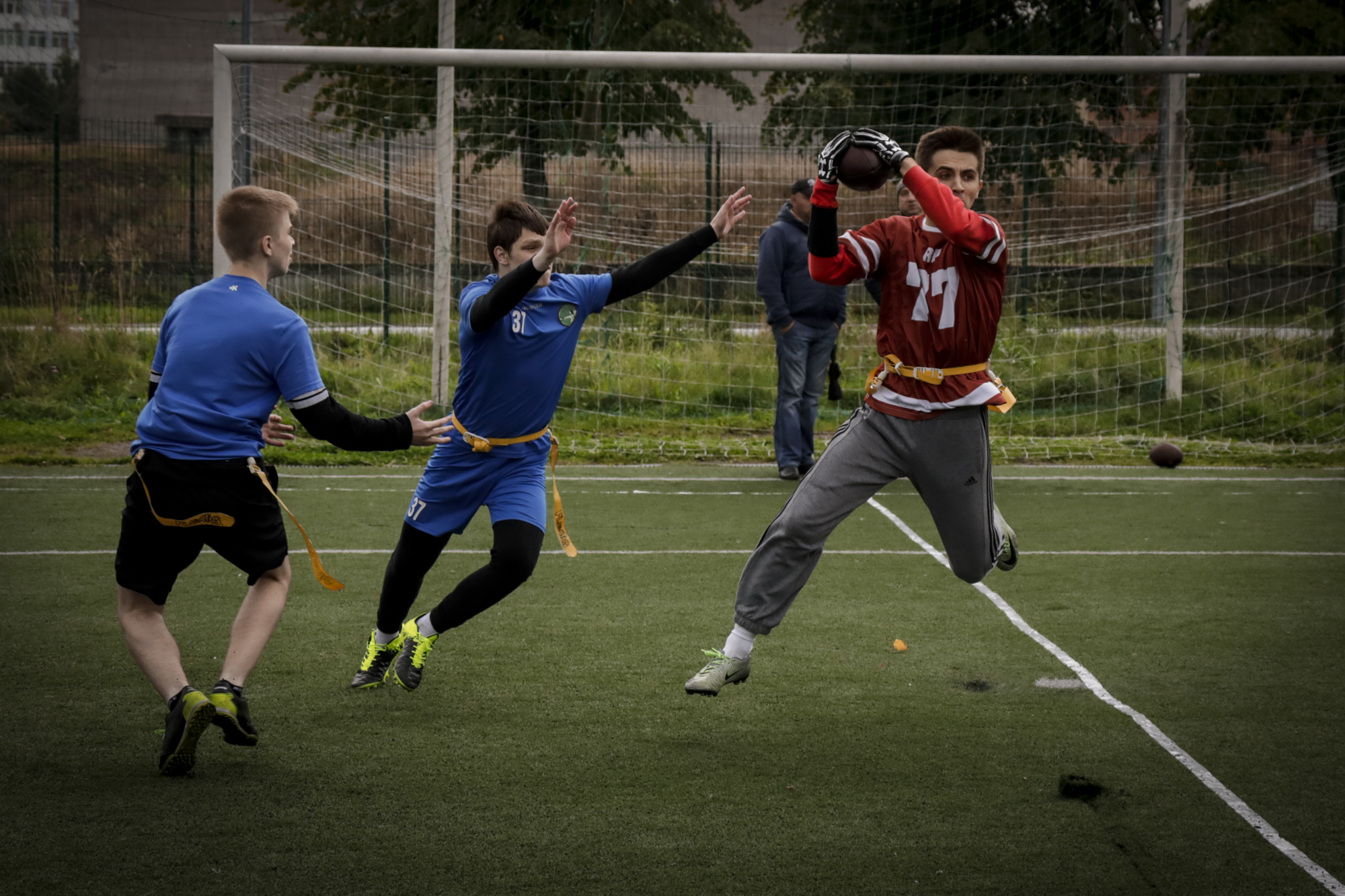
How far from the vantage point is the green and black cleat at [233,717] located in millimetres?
3996

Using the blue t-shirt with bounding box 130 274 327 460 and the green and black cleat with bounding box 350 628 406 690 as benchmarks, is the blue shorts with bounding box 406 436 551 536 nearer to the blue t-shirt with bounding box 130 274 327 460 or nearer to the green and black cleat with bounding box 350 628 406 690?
the green and black cleat with bounding box 350 628 406 690

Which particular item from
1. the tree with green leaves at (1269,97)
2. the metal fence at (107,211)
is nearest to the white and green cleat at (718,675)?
the tree with green leaves at (1269,97)

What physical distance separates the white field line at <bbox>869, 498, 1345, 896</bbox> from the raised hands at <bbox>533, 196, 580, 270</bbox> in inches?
104

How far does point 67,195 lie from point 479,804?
15.9 m

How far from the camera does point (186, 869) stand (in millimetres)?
3379

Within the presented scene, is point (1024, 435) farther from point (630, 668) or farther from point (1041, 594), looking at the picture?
point (630, 668)

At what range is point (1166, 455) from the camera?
10797mm

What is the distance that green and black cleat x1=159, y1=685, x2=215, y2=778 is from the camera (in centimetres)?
392

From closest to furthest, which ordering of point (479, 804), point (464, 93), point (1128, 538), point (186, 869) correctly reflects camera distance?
point (186, 869) → point (479, 804) → point (1128, 538) → point (464, 93)

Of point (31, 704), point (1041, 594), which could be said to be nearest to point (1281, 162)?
point (1041, 594)

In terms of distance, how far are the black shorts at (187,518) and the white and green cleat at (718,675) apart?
Answer: 4.73ft

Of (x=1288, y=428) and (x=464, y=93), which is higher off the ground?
(x=464, y=93)

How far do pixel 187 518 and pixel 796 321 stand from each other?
662 centimetres

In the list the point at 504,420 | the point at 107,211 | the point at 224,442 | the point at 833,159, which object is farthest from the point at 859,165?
the point at 107,211
